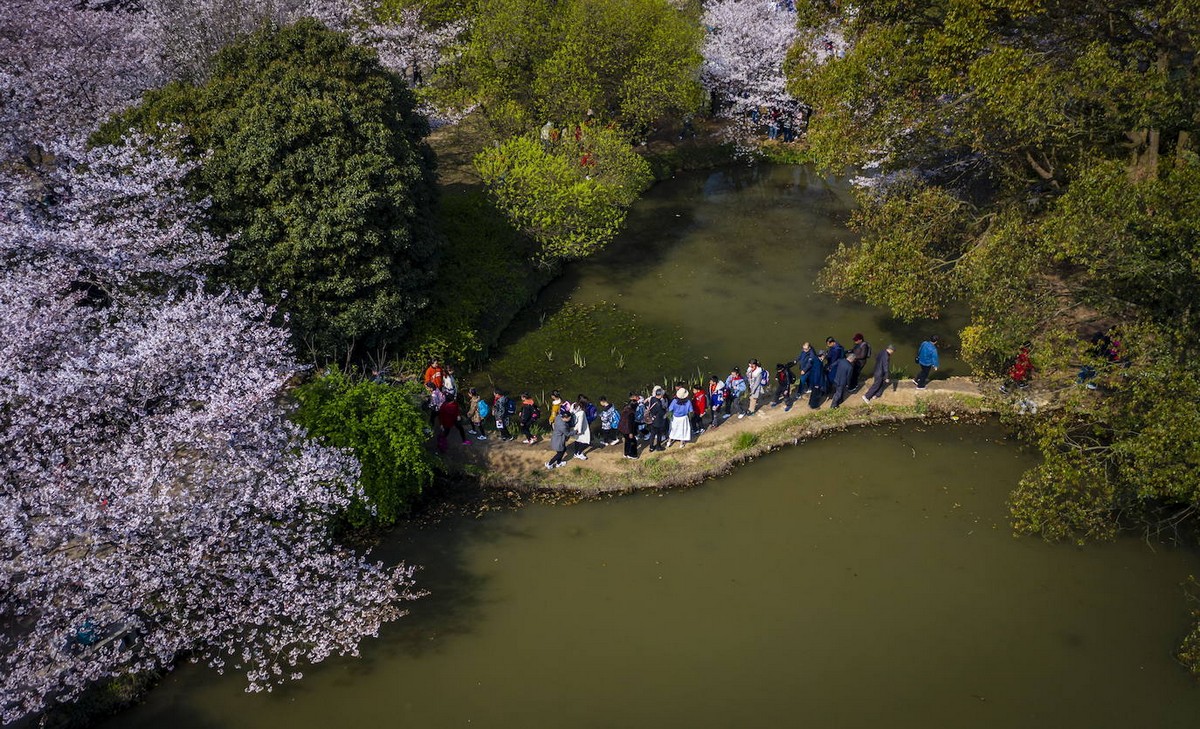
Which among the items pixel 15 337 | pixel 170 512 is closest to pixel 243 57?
pixel 15 337

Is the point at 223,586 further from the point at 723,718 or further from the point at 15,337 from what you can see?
the point at 723,718

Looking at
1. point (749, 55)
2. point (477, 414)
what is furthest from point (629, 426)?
point (749, 55)

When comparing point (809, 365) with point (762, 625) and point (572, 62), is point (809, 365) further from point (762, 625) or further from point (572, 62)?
point (572, 62)

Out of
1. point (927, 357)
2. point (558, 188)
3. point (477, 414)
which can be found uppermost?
point (558, 188)

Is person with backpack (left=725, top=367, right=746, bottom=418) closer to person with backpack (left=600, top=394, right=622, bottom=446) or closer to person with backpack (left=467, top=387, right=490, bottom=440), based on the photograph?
person with backpack (left=600, top=394, right=622, bottom=446)

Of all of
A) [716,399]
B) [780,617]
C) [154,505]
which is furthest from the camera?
[716,399]

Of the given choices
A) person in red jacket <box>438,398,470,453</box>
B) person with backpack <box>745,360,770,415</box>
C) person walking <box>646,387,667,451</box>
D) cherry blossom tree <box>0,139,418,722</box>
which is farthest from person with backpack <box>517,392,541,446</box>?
person with backpack <box>745,360,770,415</box>
